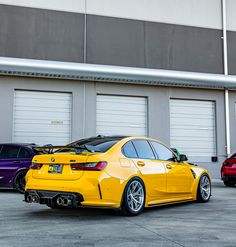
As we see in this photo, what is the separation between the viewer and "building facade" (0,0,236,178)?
15.4 meters

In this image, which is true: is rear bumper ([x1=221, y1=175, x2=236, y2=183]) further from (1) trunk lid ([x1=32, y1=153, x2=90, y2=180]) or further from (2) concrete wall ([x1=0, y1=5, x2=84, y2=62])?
(2) concrete wall ([x1=0, y1=5, x2=84, y2=62])

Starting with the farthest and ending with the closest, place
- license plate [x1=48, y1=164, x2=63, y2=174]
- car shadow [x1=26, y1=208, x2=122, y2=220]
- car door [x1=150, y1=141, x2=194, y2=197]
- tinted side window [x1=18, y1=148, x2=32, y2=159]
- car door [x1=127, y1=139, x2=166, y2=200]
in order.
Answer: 1. tinted side window [x1=18, y1=148, x2=32, y2=159]
2. car door [x1=150, y1=141, x2=194, y2=197]
3. car door [x1=127, y1=139, x2=166, y2=200]
4. car shadow [x1=26, y1=208, x2=122, y2=220]
5. license plate [x1=48, y1=164, x2=63, y2=174]

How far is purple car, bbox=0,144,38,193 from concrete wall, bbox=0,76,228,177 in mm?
4166

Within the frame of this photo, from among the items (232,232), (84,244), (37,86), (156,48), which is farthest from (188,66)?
(84,244)

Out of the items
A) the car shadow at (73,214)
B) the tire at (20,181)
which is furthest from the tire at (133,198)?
the tire at (20,181)

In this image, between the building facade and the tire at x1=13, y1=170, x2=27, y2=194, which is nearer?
the tire at x1=13, y1=170, x2=27, y2=194

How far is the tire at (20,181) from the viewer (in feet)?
35.0

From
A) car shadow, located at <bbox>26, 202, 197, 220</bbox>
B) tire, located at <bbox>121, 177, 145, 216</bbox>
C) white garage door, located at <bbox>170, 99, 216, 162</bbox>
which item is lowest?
car shadow, located at <bbox>26, 202, 197, 220</bbox>

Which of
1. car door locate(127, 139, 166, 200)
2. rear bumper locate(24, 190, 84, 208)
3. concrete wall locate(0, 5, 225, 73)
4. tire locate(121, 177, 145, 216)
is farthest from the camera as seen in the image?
concrete wall locate(0, 5, 225, 73)

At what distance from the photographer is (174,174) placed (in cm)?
781

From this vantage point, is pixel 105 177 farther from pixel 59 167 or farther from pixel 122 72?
pixel 122 72

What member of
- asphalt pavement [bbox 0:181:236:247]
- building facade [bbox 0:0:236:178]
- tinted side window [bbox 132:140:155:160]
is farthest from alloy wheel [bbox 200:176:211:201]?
building facade [bbox 0:0:236:178]

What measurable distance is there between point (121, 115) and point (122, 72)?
2235 mm

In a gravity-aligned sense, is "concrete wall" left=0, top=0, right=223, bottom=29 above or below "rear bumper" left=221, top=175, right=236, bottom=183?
above
